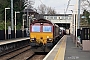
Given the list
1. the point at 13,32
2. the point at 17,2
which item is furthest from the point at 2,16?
the point at 13,32

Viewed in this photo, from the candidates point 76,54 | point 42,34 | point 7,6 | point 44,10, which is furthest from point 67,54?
point 44,10

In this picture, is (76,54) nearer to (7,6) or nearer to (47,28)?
(47,28)

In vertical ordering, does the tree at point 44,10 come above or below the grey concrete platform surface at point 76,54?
above

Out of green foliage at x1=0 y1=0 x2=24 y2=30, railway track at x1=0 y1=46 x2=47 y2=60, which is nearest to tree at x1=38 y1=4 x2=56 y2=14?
green foliage at x1=0 y1=0 x2=24 y2=30

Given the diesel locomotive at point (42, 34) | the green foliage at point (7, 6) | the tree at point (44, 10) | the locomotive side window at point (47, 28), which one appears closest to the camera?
the diesel locomotive at point (42, 34)

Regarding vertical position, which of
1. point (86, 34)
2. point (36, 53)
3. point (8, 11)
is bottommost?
point (36, 53)

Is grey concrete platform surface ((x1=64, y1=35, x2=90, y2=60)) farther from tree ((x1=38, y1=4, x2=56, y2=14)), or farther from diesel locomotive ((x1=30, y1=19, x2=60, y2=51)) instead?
tree ((x1=38, y1=4, x2=56, y2=14))

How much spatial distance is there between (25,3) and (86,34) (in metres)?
57.5

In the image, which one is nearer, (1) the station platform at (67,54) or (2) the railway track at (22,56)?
(1) the station platform at (67,54)

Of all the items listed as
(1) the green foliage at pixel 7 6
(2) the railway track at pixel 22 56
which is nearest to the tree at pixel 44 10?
(1) the green foliage at pixel 7 6

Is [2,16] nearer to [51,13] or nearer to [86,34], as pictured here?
[86,34]

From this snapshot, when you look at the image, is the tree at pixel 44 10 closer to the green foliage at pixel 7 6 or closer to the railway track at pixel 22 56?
the green foliage at pixel 7 6

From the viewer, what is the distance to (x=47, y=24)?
2638 cm

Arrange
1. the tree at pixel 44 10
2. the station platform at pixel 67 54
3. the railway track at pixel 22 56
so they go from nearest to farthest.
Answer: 1. the station platform at pixel 67 54
2. the railway track at pixel 22 56
3. the tree at pixel 44 10
